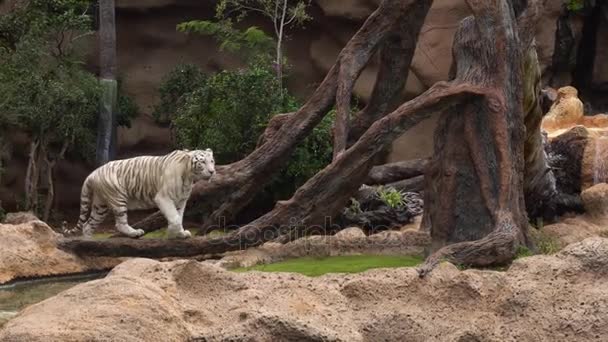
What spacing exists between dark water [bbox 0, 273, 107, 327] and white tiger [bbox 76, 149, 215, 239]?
73 cm

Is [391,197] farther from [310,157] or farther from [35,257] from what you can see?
[35,257]

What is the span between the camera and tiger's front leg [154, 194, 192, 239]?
921 cm

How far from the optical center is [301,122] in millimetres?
9141

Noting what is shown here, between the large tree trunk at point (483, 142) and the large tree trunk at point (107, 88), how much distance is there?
10.1m

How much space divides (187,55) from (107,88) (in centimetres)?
343

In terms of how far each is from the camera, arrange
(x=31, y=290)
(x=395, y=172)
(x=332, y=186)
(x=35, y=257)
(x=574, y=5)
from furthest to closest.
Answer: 1. (x=574, y=5)
2. (x=395, y=172)
3. (x=35, y=257)
4. (x=31, y=290)
5. (x=332, y=186)

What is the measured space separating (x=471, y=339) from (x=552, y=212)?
565cm

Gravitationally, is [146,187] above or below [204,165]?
below

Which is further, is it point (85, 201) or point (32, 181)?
point (32, 181)

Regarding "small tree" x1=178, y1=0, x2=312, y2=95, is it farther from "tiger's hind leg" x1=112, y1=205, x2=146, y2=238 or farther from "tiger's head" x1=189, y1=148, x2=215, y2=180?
"tiger's head" x1=189, y1=148, x2=215, y2=180

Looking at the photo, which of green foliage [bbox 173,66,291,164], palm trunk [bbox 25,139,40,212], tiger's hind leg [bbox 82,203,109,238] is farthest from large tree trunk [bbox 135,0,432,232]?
palm trunk [bbox 25,139,40,212]

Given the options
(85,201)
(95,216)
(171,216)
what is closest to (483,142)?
(171,216)

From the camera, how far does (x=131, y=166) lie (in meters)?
10.3

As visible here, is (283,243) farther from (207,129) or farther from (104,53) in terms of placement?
(104,53)
